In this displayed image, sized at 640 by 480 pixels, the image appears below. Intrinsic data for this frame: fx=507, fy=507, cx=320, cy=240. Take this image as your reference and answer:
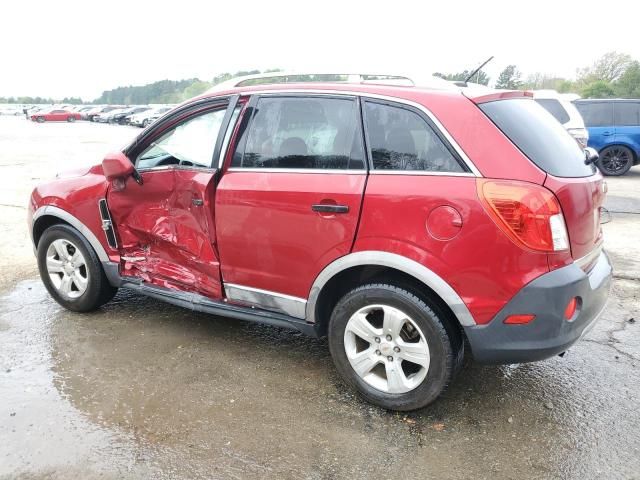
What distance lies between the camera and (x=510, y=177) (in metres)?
2.46

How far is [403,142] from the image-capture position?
2.75m

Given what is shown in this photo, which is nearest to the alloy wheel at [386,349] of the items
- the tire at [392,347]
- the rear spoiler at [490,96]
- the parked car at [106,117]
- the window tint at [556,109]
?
the tire at [392,347]

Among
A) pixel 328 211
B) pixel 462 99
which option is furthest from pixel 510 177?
pixel 328 211

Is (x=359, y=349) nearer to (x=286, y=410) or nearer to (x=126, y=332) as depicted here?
(x=286, y=410)

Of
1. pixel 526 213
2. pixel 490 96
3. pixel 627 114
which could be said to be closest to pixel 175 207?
pixel 490 96

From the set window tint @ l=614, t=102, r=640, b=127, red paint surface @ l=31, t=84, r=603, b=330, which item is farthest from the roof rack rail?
window tint @ l=614, t=102, r=640, b=127

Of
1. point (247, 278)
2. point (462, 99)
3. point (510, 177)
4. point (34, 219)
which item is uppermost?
point (462, 99)

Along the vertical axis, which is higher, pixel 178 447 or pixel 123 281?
pixel 123 281

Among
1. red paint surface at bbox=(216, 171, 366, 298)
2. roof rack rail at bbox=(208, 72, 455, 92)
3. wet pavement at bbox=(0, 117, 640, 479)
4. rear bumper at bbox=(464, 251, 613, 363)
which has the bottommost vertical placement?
Answer: wet pavement at bbox=(0, 117, 640, 479)

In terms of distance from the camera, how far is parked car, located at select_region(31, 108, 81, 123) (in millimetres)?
49084

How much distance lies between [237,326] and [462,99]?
2.37 meters

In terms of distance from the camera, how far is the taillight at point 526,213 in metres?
2.40

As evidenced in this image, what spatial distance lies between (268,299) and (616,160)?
445 inches

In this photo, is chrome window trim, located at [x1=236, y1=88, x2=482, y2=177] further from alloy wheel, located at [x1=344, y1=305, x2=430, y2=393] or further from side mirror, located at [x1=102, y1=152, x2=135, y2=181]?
side mirror, located at [x1=102, y1=152, x2=135, y2=181]
